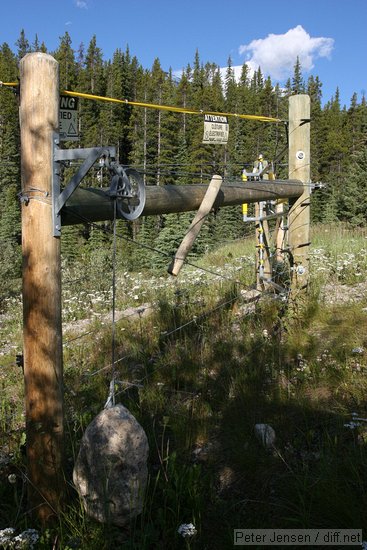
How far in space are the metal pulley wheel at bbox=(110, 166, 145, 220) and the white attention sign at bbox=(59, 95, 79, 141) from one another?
43 cm

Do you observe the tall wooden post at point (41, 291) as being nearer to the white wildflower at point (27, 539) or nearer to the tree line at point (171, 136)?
the white wildflower at point (27, 539)

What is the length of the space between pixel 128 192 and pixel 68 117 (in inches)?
25.2

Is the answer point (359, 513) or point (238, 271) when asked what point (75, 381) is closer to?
point (359, 513)

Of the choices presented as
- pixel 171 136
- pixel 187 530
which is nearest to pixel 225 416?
pixel 187 530

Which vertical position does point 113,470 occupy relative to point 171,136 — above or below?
below

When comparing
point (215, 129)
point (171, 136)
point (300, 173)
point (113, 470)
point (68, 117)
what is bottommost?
point (113, 470)

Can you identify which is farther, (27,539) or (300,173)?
(300,173)

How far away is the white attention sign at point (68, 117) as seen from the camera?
2771mm

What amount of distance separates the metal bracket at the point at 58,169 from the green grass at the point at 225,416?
131cm

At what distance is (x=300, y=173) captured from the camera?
19.0ft

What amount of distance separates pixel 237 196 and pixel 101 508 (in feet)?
9.77

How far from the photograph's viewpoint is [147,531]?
222 cm

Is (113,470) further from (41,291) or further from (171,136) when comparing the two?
(171,136)

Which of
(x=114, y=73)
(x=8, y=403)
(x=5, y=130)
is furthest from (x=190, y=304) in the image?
(x=114, y=73)
